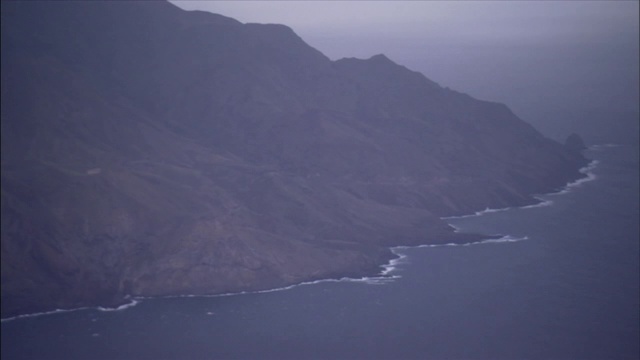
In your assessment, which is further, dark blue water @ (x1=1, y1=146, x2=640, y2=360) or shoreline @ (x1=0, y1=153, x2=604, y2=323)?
shoreline @ (x1=0, y1=153, x2=604, y2=323)

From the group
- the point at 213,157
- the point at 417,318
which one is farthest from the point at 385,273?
the point at 213,157

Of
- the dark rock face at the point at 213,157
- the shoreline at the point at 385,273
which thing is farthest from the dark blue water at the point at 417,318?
the dark rock face at the point at 213,157

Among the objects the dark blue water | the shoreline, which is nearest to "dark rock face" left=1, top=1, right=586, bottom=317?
the shoreline

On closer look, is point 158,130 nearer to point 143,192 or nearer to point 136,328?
point 143,192

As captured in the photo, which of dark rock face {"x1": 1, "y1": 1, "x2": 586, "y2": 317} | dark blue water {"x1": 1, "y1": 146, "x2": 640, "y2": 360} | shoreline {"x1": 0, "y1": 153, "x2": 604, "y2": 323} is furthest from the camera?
dark rock face {"x1": 1, "y1": 1, "x2": 586, "y2": 317}

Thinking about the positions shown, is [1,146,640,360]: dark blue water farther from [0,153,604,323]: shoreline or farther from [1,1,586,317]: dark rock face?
[1,1,586,317]: dark rock face

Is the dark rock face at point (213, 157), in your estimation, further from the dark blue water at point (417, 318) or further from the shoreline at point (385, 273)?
the dark blue water at point (417, 318)
